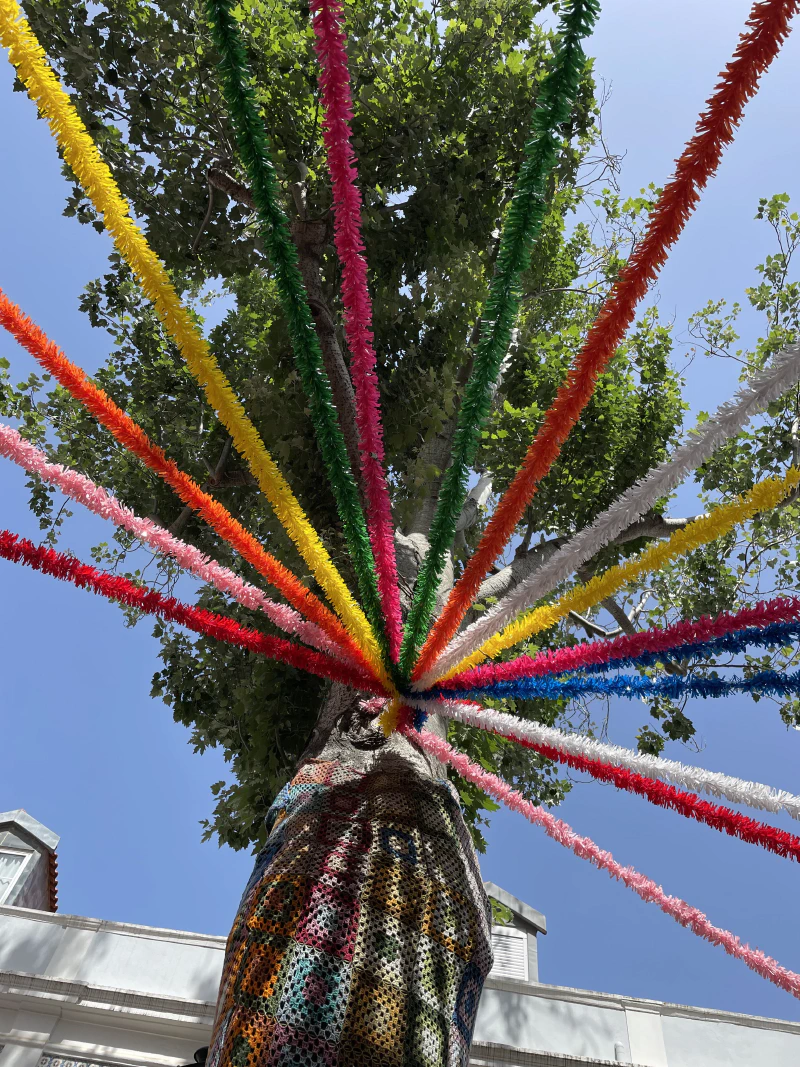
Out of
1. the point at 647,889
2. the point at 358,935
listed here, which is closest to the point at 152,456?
the point at 358,935

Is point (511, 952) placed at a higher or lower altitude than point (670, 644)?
higher

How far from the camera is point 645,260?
1920 millimetres

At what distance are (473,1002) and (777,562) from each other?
738cm

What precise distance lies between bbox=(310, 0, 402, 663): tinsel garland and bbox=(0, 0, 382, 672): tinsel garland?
0.67ft

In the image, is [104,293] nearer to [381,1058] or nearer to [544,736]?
[544,736]

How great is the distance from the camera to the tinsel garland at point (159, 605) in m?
2.54

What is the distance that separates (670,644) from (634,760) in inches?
17.5

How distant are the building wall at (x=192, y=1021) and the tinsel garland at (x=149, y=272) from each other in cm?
551

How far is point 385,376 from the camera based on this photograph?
532 centimetres

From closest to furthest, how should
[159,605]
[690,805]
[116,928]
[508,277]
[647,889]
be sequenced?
[508,277], [690,805], [159,605], [647,889], [116,928]

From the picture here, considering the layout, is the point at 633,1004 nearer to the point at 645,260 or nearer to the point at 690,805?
the point at 690,805

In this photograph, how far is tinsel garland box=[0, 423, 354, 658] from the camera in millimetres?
2557

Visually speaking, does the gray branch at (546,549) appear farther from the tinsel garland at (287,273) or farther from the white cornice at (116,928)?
the white cornice at (116,928)

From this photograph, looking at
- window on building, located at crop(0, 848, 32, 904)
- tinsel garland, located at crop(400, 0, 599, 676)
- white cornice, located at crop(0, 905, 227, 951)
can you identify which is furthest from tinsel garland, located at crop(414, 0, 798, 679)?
window on building, located at crop(0, 848, 32, 904)
